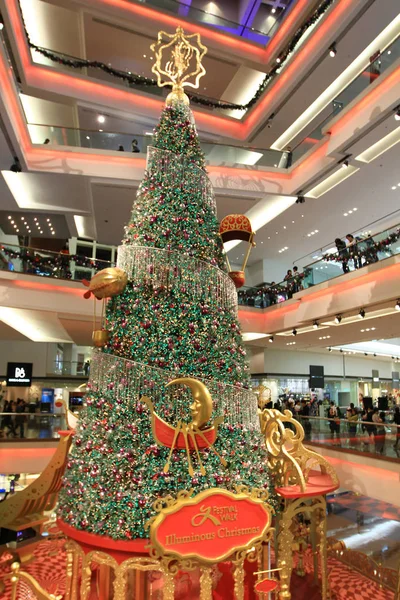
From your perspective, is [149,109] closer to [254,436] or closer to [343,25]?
[343,25]

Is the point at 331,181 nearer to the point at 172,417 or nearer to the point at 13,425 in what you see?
the point at 13,425

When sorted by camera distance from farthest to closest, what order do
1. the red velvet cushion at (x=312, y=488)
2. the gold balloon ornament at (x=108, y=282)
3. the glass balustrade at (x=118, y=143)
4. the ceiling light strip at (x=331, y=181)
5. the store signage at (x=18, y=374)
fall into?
the store signage at (x=18, y=374) < the ceiling light strip at (x=331, y=181) < the glass balustrade at (x=118, y=143) < the red velvet cushion at (x=312, y=488) < the gold balloon ornament at (x=108, y=282)

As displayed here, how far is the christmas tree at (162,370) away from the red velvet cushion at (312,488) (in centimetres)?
51

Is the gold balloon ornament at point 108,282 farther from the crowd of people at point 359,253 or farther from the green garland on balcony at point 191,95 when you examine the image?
the green garland on balcony at point 191,95

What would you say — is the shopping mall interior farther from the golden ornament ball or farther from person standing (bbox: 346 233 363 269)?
person standing (bbox: 346 233 363 269)

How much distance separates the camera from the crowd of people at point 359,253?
959cm

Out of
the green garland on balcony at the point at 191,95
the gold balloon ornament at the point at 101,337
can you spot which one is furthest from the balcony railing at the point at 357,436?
the green garland on balcony at the point at 191,95

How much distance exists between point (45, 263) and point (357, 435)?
8.34 meters

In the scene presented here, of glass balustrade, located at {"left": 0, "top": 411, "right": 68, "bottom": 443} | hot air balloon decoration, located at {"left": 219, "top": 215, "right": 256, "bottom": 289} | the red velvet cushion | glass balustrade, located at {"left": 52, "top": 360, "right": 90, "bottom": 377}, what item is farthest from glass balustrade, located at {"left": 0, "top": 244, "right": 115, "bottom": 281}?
the red velvet cushion

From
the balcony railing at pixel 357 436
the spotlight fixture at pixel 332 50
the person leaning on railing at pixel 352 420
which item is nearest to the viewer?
the balcony railing at pixel 357 436

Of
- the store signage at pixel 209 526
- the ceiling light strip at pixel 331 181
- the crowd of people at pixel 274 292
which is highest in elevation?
the ceiling light strip at pixel 331 181

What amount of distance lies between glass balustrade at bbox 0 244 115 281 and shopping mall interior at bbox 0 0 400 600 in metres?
0.06

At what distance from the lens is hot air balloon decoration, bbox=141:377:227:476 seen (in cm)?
263

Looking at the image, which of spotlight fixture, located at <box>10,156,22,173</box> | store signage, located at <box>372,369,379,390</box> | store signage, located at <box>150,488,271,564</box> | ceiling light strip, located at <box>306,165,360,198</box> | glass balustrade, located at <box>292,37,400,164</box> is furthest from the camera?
store signage, located at <box>372,369,379,390</box>
